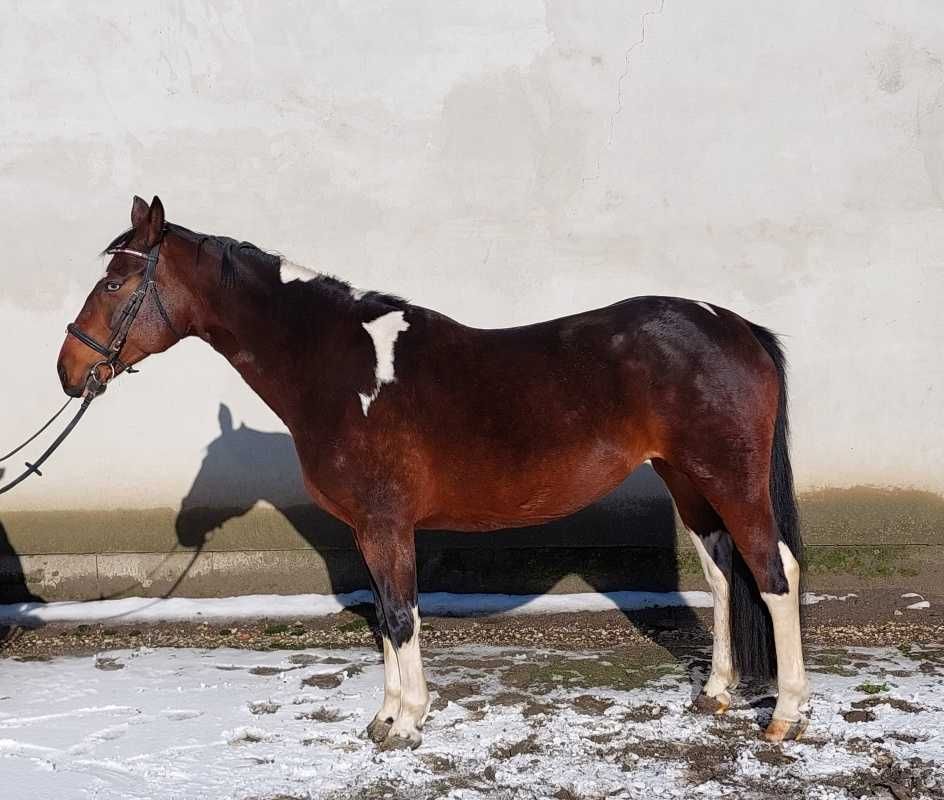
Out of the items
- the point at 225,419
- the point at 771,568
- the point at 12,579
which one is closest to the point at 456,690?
the point at 771,568

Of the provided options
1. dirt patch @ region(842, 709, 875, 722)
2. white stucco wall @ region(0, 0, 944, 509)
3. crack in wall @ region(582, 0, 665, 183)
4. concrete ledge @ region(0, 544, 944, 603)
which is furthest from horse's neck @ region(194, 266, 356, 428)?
crack in wall @ region(582, 0, 665, 183)

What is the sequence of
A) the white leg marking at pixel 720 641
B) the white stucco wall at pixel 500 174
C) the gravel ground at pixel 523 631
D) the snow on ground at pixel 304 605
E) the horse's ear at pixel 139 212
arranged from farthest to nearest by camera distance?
the white stucco wall at pixel 500 174, the snow on ground at pixel 304 605, the gravel ground at pixel 523 631, the white leg marking at pixel 720 641, the horse's ear at pixel 139 212

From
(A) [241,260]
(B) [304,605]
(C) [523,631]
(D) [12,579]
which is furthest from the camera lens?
(D) [12,579]

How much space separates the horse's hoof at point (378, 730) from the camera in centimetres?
352

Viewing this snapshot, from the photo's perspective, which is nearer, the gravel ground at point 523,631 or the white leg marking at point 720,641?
the white leg marking at point 720,641

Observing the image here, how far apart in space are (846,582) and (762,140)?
282 cm

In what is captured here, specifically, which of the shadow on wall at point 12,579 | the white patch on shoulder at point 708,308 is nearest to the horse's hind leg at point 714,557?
the white patch on shoulder at point 708,308

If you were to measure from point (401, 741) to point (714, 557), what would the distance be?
1548mm

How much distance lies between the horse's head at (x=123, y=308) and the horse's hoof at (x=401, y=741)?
6.07ft

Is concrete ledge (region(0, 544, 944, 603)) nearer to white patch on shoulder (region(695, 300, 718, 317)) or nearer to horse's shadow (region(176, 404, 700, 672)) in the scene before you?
horse's shadow (region(176, 404, 700, 672))

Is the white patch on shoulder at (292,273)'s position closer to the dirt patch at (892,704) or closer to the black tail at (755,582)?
the black tail at (755,582)

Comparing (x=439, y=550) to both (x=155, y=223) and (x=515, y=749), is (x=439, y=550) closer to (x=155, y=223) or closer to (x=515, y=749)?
(x=515, y=749)

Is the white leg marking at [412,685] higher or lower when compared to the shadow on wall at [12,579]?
lower

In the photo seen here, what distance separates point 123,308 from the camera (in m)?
3.70
